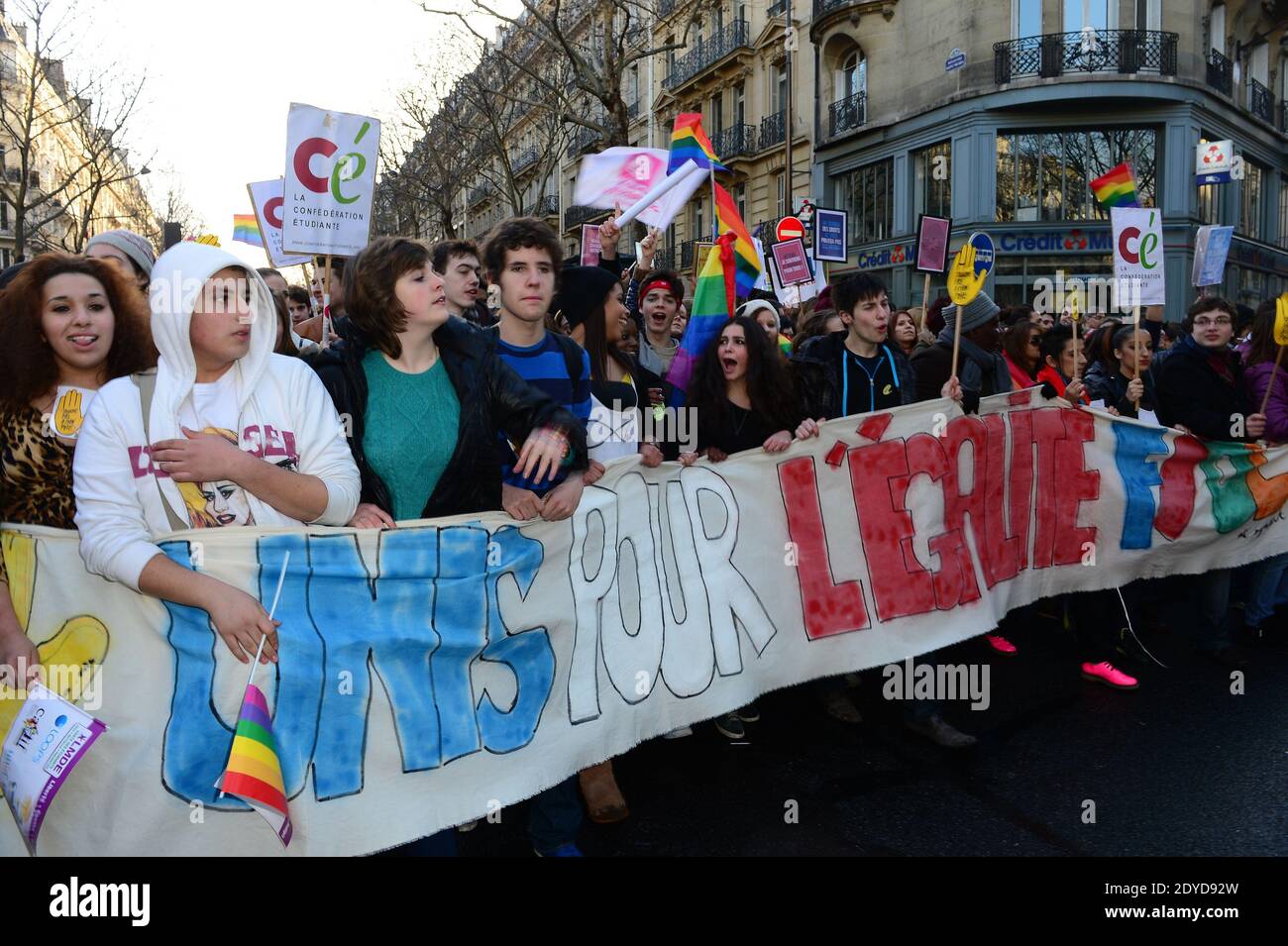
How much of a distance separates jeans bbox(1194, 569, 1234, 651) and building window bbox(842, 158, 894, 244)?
21.9 metres

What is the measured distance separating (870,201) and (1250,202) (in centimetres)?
980

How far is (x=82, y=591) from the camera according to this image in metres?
2.68

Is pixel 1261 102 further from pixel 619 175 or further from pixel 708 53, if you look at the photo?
pixel 619 175

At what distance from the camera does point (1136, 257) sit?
693 centimetres

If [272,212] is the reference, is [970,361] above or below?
below

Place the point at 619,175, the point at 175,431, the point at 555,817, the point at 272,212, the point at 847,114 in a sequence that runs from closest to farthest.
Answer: the point at 175,431, the point at 555,817, the point at 619,175, the point at 272,212, the point at 847,114

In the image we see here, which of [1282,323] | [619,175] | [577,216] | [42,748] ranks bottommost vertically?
[42,748]

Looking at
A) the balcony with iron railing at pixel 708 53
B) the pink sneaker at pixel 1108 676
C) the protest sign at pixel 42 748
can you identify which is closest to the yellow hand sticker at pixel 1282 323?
the pink sneaker at pixel 1108 676

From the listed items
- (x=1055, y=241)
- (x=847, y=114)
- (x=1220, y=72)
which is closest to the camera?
(x=1055, y=241)

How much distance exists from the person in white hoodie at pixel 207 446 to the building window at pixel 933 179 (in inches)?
919

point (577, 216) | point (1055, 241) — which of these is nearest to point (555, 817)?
point (1055, 241)

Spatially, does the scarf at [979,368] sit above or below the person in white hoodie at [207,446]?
above

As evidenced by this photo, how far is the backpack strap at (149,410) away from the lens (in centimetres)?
253

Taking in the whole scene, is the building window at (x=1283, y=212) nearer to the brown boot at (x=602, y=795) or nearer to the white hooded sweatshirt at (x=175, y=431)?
the brown boot at (x=602, y=795)
